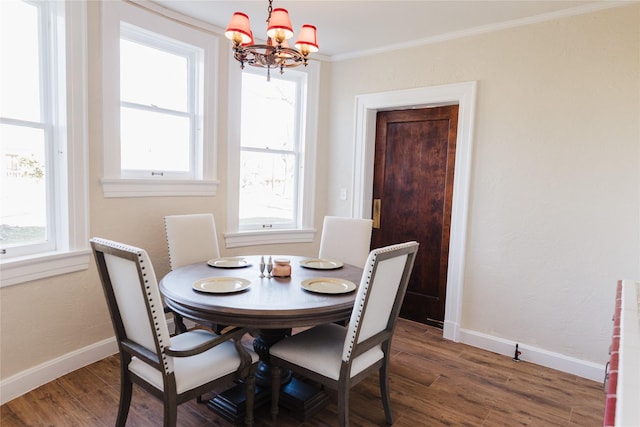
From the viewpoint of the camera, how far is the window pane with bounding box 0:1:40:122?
2.21 meters

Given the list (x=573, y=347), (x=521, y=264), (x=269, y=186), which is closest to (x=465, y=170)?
(x=521, y=264)

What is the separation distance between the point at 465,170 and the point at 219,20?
2.37 metres

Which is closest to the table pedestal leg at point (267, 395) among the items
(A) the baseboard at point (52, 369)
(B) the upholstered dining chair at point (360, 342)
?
(B) the upholstered dining chair at point (360, 342)

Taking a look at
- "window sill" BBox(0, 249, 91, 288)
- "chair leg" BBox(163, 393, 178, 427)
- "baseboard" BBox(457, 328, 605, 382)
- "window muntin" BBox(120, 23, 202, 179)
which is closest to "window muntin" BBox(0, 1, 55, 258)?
"window sill" BBox(0, 249, 91, 288)

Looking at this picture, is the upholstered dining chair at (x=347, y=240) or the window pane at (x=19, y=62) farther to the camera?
the upholstered dining chair at (x=347, y=240)

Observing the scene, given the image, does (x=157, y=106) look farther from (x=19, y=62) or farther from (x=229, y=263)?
(x=229, y=263)

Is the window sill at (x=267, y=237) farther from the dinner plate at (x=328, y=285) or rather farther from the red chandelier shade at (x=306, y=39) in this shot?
the red chandelier shade at (x=306, y=39)

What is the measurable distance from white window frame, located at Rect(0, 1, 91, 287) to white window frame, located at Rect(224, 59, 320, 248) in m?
1.18

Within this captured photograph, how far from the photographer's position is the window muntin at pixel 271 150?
3.68m

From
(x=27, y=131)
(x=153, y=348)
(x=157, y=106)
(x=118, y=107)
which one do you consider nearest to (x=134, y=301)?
(x=153, y=348)

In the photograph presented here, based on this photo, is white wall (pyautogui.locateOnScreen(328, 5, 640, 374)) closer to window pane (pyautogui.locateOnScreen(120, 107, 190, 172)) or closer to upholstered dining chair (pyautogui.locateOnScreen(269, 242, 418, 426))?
upholstered dining chair (pyautogui.locateOnScreen(269, 242, 418, 426))

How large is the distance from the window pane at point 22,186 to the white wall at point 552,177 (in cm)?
300

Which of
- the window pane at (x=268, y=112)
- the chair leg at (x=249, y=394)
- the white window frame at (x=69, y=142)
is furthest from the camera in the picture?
the window pane at (x=268, y=112)

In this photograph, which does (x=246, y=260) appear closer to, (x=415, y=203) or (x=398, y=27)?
(x=415, y=203)
